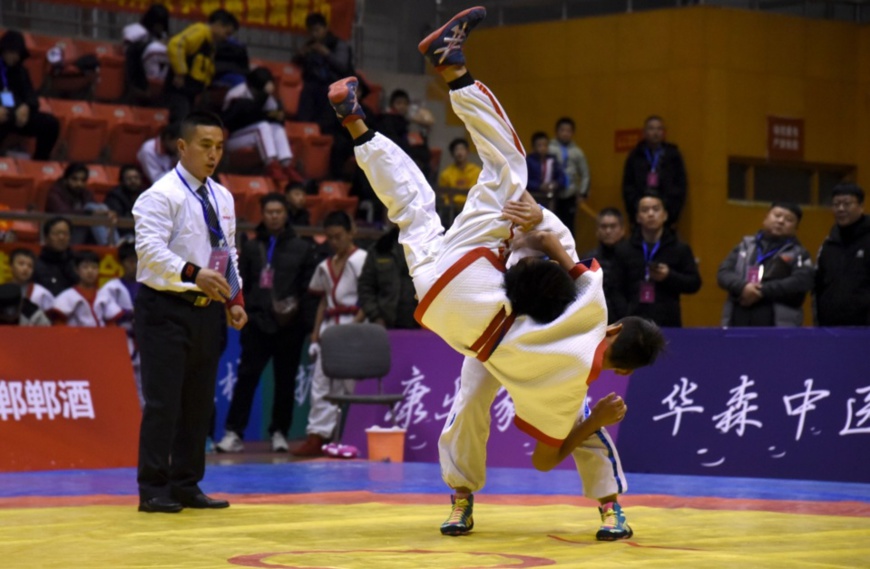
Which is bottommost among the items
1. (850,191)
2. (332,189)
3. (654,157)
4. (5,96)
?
(850,191)

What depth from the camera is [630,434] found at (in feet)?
28.0

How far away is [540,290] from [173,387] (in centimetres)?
213

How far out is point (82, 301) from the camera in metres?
9.81

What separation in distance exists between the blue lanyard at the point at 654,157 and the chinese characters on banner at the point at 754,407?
550cm

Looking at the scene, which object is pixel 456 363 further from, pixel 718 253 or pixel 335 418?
pixel 718 253

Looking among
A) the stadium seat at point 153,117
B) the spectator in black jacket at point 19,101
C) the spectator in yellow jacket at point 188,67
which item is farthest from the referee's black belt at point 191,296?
the stadium seat at point 153,117

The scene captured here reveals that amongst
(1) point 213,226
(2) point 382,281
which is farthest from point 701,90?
(1) point 213,226

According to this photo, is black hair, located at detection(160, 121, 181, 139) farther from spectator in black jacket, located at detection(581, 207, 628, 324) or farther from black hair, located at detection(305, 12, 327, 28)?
spectator in black jacket, located at detection(581, 207, 628, 324)

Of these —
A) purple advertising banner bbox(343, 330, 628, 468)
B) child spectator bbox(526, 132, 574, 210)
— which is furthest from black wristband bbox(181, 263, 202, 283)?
child spectator bbox(526, 132, 574, 210)

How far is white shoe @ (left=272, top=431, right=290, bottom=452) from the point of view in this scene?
10.1 metres

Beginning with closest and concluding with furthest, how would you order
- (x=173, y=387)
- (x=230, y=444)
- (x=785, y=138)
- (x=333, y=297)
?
1. (x=173, y=387)
2. (x=230, y=444)
3. (x=333, y=297)
4. (x=785, y=138)

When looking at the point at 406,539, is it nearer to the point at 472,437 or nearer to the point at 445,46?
the point at 472,437

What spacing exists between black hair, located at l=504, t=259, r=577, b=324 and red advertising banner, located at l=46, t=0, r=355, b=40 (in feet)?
33.4

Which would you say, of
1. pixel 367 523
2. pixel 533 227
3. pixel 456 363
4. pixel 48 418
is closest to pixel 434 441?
pixel 456 363
